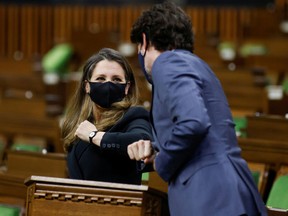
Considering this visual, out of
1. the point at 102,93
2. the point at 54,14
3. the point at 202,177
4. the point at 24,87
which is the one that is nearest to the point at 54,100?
the point at 24,87

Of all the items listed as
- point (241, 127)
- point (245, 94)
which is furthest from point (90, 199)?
point (245, 94)

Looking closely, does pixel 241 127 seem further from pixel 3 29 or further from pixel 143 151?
pixel 3 29

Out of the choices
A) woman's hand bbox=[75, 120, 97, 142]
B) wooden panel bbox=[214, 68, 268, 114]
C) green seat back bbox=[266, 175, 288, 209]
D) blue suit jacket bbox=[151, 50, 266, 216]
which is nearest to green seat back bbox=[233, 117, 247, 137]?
wooden panel bbox=[214, 68, 268, 114]

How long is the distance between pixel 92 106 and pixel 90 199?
0.38m

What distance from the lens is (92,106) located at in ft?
7.21

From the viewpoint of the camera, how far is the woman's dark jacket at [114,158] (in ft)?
6.75

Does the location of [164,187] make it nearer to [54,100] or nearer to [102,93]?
[102,93]

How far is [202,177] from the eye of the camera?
1.67 metres

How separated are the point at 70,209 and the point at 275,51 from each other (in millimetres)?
4573

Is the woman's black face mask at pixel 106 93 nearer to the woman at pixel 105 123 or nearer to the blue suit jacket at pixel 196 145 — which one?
the woman at pixel 105 123

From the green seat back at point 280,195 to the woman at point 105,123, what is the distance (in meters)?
0.51

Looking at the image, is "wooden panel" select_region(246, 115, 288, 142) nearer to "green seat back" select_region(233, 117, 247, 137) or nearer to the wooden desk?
"green seat back" select_region(233, 117, 247, 137)

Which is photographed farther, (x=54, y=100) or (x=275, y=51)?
(x=275, y=51)

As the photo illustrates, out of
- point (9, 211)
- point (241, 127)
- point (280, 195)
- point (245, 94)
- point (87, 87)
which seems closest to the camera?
point (87, 87)
